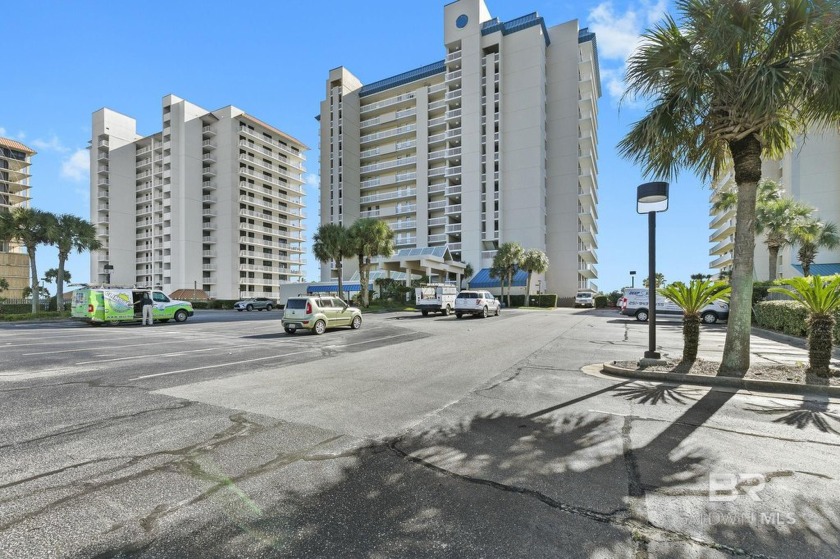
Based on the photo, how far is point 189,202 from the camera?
71125mm

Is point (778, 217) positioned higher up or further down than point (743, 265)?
higher up

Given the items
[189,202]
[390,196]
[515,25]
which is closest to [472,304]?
[390,196]

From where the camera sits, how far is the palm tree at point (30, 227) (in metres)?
33.2

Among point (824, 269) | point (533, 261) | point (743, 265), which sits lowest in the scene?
point (743, 265)

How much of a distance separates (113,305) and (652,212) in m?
26.7

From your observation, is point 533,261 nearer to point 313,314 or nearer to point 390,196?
point 390,196

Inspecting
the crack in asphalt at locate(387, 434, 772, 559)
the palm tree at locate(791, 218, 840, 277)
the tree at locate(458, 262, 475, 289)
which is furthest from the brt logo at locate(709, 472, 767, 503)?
the tree at locate(458, 262, 475, 289)

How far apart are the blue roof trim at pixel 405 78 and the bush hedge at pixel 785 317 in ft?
192

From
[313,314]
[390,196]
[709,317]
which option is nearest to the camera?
[313,314]

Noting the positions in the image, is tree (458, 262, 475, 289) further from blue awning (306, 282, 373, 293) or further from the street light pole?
the street light pole

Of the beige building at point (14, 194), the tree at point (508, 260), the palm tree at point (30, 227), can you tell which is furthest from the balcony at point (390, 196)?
the beige building at point (14, 194)

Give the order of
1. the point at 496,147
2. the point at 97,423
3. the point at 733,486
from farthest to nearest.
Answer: the point at 496,147, the point at 97,423, the point at 733,486

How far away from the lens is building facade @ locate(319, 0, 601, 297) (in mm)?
56156

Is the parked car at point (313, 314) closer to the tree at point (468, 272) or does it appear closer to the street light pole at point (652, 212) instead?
the street light pole at point (652, 212)
